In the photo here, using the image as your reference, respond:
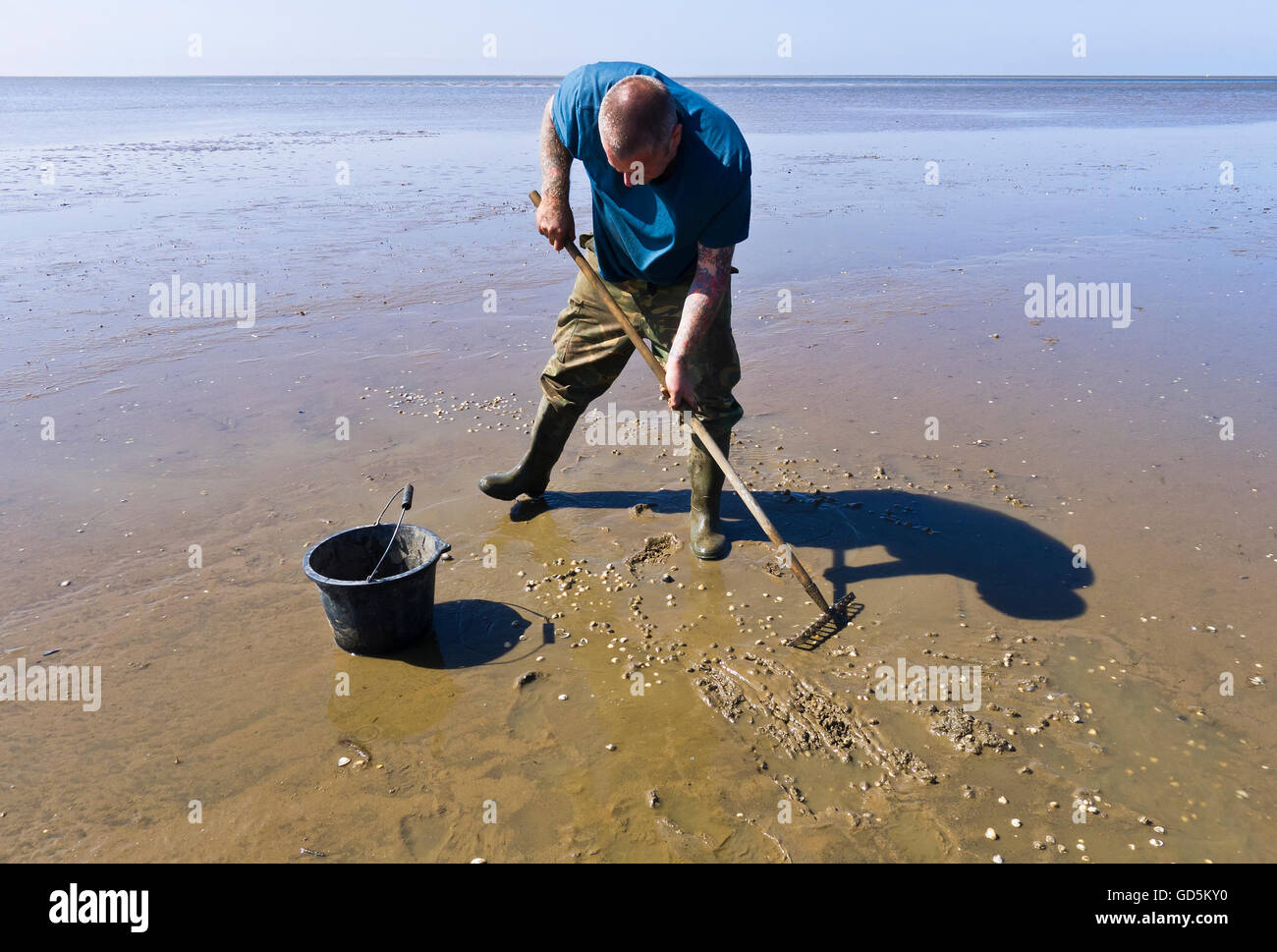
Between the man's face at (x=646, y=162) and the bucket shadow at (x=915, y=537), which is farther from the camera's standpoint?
the bucket shadow at (x=915, y=537)

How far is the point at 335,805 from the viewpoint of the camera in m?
2.86

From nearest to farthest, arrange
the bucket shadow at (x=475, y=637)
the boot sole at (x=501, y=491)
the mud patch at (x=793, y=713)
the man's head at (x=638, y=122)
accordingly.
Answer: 1. the mud patch at (x=793, y=713)
2. the man's head at (x=638, y=122)
3. the bucket shadow at (x=475, y=637)
4. the boot sole at (x=501, y=491)

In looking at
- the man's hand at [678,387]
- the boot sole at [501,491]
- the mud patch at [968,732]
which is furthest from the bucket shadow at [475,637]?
the mud patch at [968,732]

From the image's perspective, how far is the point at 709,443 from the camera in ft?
12.6

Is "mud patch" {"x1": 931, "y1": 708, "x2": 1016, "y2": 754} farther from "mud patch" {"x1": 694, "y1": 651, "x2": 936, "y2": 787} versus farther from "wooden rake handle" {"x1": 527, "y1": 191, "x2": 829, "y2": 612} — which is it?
"wooden rake handle" {"x1": 527, "y1": 191, "x2": 829, "y2": 612}

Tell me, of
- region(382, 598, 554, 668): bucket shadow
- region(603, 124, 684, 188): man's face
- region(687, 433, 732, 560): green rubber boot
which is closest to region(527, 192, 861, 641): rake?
region(687, 433, 732, 560): green rubber boot

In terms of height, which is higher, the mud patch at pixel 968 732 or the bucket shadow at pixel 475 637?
the bucket shadow at pixel 475 637

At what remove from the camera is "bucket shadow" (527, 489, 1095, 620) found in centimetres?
407

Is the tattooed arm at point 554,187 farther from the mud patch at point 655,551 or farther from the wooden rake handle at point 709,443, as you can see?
the mud patch at point 655,551

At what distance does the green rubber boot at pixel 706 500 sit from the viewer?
4309 mm

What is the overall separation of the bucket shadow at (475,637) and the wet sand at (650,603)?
0.07 feet

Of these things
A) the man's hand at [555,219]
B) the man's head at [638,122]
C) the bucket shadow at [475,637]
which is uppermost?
the man's head at [638,122]

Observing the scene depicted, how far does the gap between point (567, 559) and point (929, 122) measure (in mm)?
29248

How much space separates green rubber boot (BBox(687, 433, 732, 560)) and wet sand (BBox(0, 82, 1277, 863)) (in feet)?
0.41
